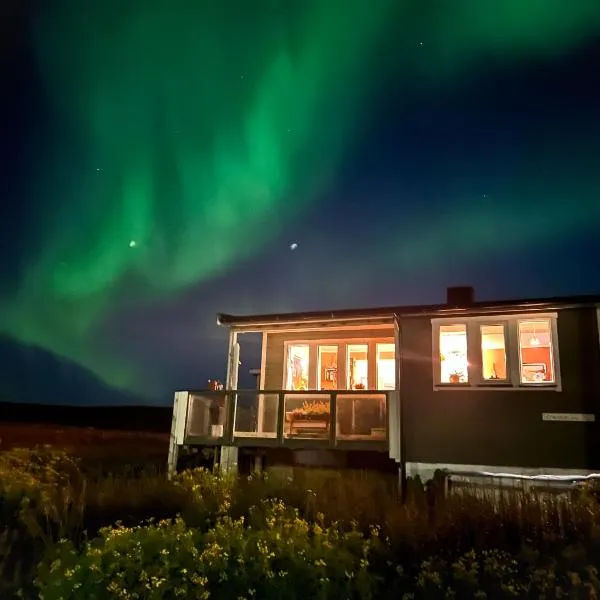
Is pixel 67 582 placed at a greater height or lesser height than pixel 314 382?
lesser

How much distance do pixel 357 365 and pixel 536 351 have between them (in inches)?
196

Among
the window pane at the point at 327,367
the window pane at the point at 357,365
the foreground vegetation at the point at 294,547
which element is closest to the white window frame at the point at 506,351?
the foreground vegetation at the point at 294,547

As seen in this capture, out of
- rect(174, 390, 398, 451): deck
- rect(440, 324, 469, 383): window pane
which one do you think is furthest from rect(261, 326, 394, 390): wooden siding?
rect(440, 324, 469, 383): window pane

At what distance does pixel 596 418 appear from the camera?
41.2ft

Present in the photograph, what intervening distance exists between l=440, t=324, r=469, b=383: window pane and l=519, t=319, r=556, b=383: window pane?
4.09 ft

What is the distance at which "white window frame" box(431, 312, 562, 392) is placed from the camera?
13.1 m

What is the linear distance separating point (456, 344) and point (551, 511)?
16.7 ft

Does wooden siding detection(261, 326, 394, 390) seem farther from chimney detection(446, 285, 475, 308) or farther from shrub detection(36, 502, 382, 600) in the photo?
shrub detection(36, 502, 382, 600)

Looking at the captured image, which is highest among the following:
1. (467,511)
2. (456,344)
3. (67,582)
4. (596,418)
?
(456,344)

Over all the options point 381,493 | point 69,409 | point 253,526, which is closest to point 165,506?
point 253,526

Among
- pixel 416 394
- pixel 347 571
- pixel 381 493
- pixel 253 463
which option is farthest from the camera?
pixel 253 463

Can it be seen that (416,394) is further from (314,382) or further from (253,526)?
(253,526)

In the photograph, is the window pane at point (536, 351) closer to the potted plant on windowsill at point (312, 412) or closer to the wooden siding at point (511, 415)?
the wooden siding at point (511, 415)

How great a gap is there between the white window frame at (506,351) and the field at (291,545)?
93.7 inches
